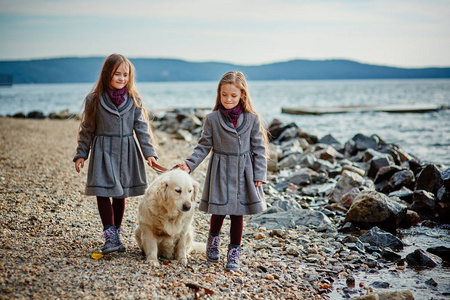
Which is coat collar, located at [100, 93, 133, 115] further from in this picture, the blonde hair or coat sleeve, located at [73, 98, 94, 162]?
the blonde hair

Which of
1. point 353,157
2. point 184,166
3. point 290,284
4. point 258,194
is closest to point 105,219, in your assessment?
point 184,166

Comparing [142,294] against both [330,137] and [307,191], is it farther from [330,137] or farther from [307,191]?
[330,137]

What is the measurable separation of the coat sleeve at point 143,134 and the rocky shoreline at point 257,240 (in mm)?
1233

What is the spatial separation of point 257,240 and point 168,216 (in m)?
2.32

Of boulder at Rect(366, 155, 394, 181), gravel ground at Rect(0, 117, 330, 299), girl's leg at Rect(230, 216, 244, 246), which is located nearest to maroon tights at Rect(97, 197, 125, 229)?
gravel ground at Rect(0, 117, 330, 299)

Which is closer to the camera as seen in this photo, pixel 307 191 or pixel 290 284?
pixel 290 284

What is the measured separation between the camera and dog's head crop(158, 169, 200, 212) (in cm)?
413

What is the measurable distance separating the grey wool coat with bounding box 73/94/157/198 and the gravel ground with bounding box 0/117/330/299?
795 millimetres

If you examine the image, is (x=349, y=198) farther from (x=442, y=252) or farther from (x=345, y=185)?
(x=442, y=252)

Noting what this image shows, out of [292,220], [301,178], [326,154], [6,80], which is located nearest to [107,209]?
[292,220]

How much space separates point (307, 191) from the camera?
941 centimetres

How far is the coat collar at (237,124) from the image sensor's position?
4.53m

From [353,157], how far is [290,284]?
32.9 feet

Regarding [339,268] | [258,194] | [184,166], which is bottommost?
[339,268]
